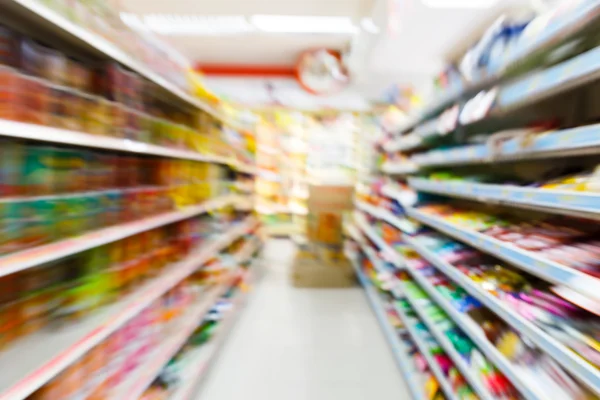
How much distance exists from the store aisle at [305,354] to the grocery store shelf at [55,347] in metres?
0.97

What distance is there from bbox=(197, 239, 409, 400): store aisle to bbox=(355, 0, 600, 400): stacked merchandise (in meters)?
0.36

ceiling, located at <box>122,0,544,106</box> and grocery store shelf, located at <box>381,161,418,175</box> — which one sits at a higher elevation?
ceiling, located at <box>122,0,544,106</box>

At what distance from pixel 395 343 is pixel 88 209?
2.08 m

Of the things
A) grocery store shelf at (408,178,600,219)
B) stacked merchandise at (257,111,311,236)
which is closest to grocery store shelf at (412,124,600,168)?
grocery store shelf at (408,178,600,219)

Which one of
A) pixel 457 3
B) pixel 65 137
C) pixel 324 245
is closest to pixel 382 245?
pixel 324 245

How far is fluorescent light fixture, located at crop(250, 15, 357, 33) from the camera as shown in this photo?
380 centimetres

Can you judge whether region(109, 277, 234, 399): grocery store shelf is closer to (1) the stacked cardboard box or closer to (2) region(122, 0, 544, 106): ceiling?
(1) the stacked cardboard box

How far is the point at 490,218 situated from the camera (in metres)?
1.53

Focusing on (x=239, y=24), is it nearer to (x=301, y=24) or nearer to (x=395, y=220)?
(x=301, y=24)

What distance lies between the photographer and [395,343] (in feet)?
7.63

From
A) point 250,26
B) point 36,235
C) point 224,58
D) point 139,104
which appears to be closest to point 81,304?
point 36,235

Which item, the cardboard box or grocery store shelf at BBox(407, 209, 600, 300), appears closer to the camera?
grocery store shelf at BBox(407, 209, 600, 300)

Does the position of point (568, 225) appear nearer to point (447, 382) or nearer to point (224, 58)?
point (447, 382)

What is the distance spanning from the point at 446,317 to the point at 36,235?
1831 millimetres
